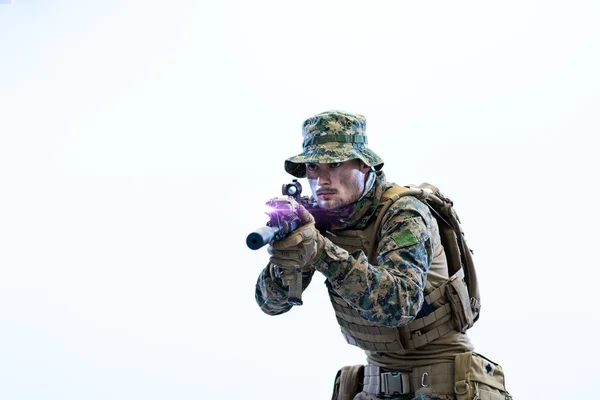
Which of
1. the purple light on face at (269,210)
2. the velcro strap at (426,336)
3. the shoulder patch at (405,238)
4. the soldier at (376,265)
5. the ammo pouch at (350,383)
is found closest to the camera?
the purple light on face at (269,210)

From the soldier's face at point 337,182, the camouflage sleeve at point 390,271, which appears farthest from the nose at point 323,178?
the camouflage sleeve at point 390,271

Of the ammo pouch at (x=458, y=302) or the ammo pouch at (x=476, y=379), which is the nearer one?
the ammo pouch at (x=476, y=379)

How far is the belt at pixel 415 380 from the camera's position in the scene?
Result: 3.76 meters

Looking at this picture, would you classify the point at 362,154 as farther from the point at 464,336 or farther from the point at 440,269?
the point at 464,336

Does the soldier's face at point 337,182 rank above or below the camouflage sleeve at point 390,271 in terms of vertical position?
above

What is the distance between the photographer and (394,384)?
3848 mm

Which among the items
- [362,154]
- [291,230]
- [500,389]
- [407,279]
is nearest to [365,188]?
[362,154]

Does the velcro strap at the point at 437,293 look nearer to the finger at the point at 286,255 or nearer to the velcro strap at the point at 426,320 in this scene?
the velcro strap at the point at 426,320

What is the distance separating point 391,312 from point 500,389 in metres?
1.09

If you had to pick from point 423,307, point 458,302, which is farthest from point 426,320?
point 458,302

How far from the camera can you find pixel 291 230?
117 inches

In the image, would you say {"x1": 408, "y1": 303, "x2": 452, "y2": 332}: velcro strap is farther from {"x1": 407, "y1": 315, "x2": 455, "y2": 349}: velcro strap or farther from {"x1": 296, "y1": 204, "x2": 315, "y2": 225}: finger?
{"x1": 296, "y1": 204, "x2": 315, "y2": 225}: finger

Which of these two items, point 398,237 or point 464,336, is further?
point 464,336

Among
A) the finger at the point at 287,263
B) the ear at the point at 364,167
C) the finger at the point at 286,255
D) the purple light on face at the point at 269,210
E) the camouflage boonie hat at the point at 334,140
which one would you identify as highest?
the camouflage boonie hat at the point at 334,140
